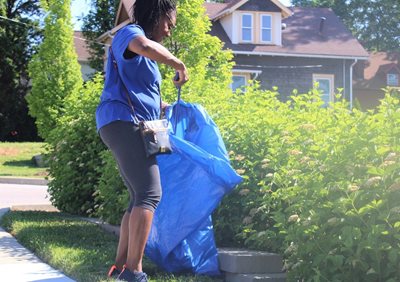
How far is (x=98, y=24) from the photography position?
37.0 metres

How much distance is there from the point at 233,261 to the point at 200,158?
0.77 metres

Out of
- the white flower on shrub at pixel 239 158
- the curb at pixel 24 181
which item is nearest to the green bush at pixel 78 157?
the white flower on shrub at pixel 239 158

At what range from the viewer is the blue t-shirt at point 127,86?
4223 mm

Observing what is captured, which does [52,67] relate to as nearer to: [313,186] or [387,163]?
[313,186]

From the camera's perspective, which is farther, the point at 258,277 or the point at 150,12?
the point at 258,277

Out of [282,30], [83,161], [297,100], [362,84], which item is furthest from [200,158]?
[362,84]

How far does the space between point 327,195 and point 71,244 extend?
312 cm

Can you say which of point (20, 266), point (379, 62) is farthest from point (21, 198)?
point (379, 62)

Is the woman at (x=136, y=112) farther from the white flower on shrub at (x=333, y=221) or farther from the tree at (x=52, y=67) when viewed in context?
the tree at (x=52, y=67)

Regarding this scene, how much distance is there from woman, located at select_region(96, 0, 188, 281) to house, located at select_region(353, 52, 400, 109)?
41666 millimetres

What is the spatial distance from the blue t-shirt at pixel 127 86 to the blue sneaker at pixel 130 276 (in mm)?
930

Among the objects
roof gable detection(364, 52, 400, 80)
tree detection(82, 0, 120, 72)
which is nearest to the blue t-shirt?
tree detection(82, 0, 120, 72)

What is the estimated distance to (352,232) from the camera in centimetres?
363

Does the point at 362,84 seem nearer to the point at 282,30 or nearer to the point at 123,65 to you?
the point at 282,30
